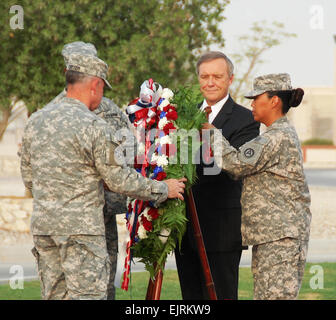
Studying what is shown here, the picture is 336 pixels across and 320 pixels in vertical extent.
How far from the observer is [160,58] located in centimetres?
1486

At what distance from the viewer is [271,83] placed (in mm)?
4777

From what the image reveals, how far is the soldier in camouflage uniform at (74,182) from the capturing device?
14.4 feet

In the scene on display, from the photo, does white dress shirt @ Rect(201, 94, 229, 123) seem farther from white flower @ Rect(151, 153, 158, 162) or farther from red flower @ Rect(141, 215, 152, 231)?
red flower @ Rect(141, 215, 152, 231)

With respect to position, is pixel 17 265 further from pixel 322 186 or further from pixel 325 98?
pixel 325 98

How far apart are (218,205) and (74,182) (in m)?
1.26

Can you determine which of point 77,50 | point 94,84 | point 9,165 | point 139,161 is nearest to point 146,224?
point 139,161

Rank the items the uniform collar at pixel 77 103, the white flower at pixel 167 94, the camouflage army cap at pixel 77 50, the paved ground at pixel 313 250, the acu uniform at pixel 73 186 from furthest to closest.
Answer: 1. the paved ground at pixel 313 250
2. the white flower at pixel 167 94
3. the camouflage army cap at pixel 77 50
4. the uniform collar at pixel 77 103
5. the acu uniform at pixel 73 186

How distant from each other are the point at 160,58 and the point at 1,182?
1329cm

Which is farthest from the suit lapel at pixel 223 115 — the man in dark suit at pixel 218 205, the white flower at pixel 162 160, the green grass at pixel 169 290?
the green grass at pixel 169 290

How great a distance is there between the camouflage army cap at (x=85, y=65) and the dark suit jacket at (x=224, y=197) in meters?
1.09

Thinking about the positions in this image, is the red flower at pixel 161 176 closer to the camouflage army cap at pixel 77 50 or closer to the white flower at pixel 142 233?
the white flower at pixel 142 233

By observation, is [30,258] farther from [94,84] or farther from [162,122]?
[94,84]

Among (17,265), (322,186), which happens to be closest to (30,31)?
(17,265)
